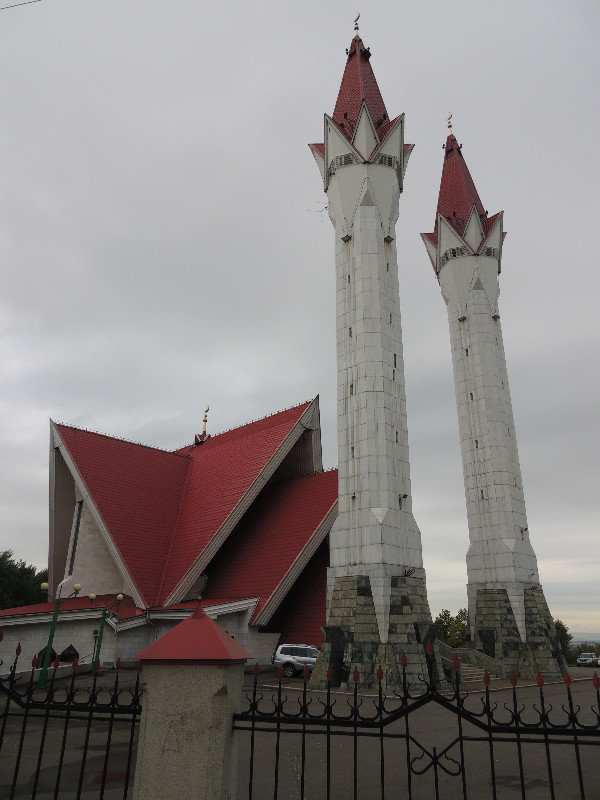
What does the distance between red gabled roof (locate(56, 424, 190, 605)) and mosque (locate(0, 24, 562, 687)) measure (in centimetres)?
10

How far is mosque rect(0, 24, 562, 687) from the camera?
855 inches

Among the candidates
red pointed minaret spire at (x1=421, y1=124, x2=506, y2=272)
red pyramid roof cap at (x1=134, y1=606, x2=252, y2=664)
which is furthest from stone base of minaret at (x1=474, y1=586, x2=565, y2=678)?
red pyramid roof cap at (x1=134, y1=606, x2=252, y2=664)

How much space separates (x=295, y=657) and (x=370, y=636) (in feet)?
12.3

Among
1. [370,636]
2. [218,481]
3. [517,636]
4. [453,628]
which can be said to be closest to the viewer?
[370,636]

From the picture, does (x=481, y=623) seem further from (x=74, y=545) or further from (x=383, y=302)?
(x=74, y=545)

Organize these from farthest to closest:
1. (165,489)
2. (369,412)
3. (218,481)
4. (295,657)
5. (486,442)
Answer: (165,489)
(218,481)
(486,442)
(369,412)
(295,657)

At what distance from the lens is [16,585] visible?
148 ft

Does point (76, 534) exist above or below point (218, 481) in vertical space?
below

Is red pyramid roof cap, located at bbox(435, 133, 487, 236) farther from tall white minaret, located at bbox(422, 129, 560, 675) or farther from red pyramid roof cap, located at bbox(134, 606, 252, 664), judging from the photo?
red pyramid roof cap, located at bbox(134, 606, 252, 664)

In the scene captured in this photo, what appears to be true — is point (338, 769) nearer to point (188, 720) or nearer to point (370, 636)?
point (188, 720)

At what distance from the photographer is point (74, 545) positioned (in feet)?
99.4

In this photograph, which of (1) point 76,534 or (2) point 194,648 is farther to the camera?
(1) point 76,534

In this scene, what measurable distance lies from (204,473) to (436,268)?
19.2 meters

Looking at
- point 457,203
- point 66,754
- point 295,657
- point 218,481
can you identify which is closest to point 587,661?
point 295,657
